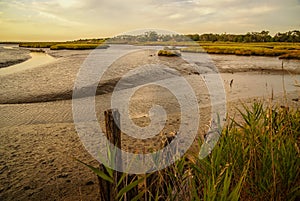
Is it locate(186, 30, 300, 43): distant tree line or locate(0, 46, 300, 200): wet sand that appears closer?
locate(0, 46, 300, 200): wet sand

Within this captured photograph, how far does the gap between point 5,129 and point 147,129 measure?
3.80 m

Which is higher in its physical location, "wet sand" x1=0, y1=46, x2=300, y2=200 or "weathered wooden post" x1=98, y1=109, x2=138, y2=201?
"weathered wooden post" x1=98, y1=109, x2=138, y2=201

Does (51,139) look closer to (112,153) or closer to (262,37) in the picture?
(112,153)

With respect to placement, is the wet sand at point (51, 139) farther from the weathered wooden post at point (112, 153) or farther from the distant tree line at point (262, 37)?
the distant tree line at point (262, 37)

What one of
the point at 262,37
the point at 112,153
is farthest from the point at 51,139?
the point at 262,37

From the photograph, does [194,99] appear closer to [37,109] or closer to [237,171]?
[37,109]

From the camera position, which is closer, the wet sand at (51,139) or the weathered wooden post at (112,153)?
the weathered wooden post at (112,153)

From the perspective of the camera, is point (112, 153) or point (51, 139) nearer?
point (112, 153)

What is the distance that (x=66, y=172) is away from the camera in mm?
4449

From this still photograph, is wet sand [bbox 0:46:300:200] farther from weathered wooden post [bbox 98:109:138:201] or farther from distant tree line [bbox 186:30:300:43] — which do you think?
distant tree line [bbox 186:30:300:43]

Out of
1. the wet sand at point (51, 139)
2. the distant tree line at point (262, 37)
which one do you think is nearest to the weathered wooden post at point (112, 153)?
the wet sand at point (51, 139)

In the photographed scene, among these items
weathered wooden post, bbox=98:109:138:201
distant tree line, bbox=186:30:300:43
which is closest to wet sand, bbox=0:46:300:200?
weathered wooden post, bbox=98:109:138:201

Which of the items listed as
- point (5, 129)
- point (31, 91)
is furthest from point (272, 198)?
point (31, 91)

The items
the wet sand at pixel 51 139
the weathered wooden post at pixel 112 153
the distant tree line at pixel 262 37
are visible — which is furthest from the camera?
the distant tree line at pixel 262 37
